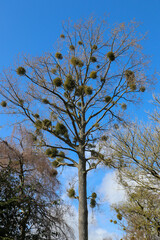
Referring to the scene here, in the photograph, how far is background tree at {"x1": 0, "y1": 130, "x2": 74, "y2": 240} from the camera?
16.6ft

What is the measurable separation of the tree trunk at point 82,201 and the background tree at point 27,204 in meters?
1.67

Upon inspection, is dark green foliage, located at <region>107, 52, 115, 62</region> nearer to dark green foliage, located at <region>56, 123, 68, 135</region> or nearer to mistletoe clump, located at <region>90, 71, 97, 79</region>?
mistletoe clump, located at <region>90, 71, 97, 79</region>

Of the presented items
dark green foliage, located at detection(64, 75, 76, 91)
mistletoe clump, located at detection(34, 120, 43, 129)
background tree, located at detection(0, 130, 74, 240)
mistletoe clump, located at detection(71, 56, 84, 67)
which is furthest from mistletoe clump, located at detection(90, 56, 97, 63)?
background tree, located at detection(0, 130, 74, 240)

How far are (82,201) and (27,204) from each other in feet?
11.3

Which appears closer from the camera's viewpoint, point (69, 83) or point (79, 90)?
point (69, 83)

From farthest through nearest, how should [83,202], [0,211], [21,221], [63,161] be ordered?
[63,161] → [83,202] → [21,221] → [0,211]

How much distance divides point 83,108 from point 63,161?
2.66m

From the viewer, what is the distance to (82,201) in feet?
27.5

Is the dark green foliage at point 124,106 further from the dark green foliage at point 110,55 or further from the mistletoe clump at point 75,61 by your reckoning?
the mistletoe clump at point 75,61

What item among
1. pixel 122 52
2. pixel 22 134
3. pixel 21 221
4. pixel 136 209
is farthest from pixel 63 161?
pixel 122 52

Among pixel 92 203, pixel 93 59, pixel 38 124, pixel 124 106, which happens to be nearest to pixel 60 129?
pixel 38 124

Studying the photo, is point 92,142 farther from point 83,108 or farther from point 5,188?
point 5,188

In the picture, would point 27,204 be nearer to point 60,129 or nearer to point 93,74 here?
point 60,129

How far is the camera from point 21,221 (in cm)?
525
